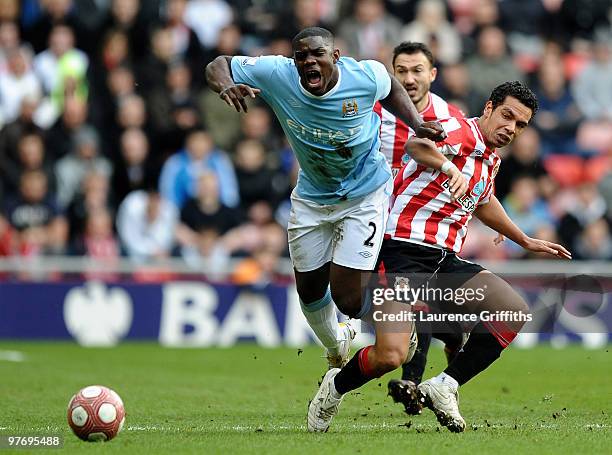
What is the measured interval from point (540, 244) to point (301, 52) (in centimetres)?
225

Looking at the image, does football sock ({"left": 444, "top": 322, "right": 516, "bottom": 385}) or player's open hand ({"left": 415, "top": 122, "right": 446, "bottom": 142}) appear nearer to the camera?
player's open hand ({"left": 415, "top": 122, "right": 446, "bottom": 142})

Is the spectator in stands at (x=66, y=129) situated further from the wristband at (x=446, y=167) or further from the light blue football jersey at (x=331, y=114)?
the wristband at (x=446, y=167)

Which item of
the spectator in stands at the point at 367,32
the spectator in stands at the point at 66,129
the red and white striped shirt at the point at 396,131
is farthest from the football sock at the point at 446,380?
the spectator in stands at the point at 367,32

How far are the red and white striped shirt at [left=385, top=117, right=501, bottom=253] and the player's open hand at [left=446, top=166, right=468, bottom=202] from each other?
57 cm

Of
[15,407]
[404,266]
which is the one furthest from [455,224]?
[15,407]

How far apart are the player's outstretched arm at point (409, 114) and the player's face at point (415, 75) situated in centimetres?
130

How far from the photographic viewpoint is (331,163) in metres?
8.48

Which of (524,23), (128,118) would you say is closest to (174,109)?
(128,118)

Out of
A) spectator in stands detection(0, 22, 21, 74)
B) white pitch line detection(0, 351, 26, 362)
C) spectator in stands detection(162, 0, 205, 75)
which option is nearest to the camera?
white pitch line detection(0, 351, 26, 362)

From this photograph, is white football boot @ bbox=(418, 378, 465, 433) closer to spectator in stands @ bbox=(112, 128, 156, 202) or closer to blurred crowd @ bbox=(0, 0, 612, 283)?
blurred crowd @ bbox=(0, 0, 612, 283)

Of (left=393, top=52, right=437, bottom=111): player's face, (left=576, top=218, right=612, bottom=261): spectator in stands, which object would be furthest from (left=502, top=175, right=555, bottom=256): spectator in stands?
(left=393, top=52, right=437, bottom=111): player's face

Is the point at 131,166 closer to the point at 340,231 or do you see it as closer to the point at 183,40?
the point at 183,40

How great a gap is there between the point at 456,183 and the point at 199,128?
10179mm

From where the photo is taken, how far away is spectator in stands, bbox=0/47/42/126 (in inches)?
687
